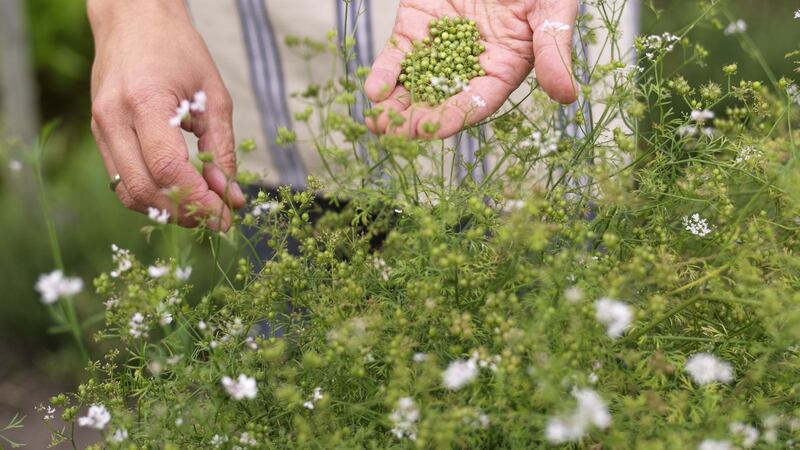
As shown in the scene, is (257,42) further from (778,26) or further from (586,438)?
(778,26)

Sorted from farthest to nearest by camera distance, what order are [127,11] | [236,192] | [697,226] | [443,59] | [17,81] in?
[17,81] → [127,11] → [443,59] → [236,192] → [697,226]

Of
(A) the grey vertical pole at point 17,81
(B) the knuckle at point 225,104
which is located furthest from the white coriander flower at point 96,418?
(A) the grey vertical pole at point 17,81

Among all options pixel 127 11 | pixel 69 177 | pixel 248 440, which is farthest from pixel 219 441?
pixel 69 177

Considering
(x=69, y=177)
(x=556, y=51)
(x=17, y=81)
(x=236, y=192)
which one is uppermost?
(x=556, y=51)

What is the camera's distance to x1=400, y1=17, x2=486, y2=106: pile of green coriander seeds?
3.88ft

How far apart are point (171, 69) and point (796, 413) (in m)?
1.03

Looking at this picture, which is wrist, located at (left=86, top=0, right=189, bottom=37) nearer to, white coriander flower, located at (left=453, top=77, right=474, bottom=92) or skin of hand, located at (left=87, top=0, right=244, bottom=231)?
skin of hand, located at (left=87, top=0, right=244, bottom=231)

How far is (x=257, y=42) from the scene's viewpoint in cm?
186

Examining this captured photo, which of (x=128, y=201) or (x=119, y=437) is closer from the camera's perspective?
(x=119, y=437)

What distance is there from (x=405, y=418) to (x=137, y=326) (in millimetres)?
327

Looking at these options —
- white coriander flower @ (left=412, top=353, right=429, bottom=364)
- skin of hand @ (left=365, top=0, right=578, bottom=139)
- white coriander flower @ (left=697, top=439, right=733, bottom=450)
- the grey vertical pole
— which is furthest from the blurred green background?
white coriander flower @ (left=697, top=439, right=733, bottom=450)

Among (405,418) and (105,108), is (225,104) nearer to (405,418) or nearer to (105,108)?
(105,108)

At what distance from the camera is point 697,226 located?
942mm

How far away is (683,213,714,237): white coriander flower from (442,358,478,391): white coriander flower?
→ 35 centimetres
